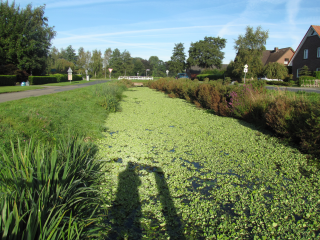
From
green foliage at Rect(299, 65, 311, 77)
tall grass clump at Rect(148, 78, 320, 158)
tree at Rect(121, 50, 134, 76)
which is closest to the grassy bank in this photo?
tall grass clump at Rect(148, 78, 320, 158)

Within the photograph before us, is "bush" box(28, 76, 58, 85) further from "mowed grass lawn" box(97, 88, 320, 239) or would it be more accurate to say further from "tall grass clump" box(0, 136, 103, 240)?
"tall grass clump" box(0, 136, 103, 240)

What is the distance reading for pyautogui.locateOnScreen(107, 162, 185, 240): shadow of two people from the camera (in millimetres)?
3076

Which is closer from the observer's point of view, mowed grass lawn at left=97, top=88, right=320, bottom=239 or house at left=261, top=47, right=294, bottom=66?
mowed grass lawn at left=97, top=88, right=320, bottom=239

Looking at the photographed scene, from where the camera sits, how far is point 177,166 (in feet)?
17.2

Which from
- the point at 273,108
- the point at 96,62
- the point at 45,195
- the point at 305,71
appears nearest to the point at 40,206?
the point at 45,195

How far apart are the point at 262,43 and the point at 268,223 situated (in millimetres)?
39629

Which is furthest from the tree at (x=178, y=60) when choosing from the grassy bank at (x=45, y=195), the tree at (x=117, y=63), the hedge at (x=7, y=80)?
the grassy bank at (x=45, y=195)

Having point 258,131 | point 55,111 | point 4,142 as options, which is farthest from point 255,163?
point 55,111

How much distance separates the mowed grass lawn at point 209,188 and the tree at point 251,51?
3199 centimetres

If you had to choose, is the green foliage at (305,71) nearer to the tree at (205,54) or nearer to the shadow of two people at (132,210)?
the shadow of two people at (132,210)

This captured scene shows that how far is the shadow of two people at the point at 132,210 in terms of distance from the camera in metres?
3.08

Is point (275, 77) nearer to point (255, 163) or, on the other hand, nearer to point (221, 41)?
point (255, 163)

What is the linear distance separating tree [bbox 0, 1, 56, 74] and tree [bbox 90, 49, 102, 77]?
40.4 metres

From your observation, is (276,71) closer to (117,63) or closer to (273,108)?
(273,108)
